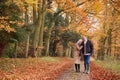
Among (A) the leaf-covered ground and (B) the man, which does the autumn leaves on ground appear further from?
(B) the man

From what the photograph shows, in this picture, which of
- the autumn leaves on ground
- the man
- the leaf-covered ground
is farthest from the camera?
the man

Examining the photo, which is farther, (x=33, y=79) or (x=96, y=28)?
(x=96, y=28)

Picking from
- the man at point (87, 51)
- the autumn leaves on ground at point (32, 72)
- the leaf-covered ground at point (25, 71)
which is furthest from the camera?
the man at point (87, 51)

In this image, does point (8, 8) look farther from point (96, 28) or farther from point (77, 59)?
point (96, 28)

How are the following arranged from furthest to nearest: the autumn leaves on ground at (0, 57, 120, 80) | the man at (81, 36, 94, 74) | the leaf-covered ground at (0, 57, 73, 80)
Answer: the man at (81, 36, 94, 74)
the autumn leaves on ground at (0, 57, 120, 80)
the leaf-covered ground at (0, 57, 73, 80)

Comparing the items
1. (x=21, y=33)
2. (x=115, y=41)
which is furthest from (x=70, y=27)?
(x=21, y=33)

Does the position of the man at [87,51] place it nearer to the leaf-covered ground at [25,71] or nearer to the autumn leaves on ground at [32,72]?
the autumn leaves on ground at [32,72]

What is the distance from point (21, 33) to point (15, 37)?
641 mm

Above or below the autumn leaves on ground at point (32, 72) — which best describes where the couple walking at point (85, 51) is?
above

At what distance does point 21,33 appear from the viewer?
973 inches

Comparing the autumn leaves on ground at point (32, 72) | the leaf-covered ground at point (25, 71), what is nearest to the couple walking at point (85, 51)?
the autumn leaves on ground at point (32, 72)

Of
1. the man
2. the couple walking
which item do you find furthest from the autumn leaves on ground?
the couple walking

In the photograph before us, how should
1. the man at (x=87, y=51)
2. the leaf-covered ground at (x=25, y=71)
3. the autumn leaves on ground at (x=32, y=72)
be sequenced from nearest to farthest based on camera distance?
the leaf-covered ground at (x=25, y=71), the autumn leaves on ground at (x=32, y=72), the man at (x=87, y=51)

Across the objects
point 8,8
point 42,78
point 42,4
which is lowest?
point 42,78
